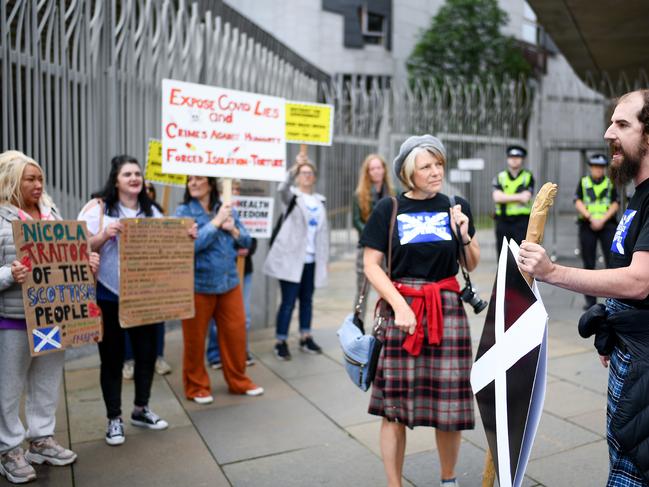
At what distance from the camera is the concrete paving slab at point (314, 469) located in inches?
138

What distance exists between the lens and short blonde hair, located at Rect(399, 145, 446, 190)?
10.3ft

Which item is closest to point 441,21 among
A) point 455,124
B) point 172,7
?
point 455,124

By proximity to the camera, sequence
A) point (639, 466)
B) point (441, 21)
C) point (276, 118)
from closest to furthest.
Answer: point (639, 466) → point (276, 118) → point (441, 21)

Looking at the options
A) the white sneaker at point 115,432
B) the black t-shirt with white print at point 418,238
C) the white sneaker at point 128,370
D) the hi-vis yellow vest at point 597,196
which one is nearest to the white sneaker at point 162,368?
the white sneaker at point 128,370

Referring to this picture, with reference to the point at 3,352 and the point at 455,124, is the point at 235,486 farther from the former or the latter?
the point at 455,124

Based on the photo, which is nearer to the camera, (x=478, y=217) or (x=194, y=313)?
(x=194, y=313)

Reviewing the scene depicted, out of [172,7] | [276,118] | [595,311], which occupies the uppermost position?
[172,7]

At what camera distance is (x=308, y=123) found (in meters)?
6.28

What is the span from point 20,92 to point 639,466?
16.9 feet

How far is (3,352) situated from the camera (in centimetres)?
353

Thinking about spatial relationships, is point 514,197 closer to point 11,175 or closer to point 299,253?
point 299,253

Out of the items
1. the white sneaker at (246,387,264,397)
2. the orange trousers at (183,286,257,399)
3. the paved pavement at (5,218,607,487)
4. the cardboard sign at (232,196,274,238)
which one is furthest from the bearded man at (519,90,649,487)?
the cardboard sign at (232,196,274,238)

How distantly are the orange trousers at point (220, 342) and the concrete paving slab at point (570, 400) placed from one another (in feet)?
7.54

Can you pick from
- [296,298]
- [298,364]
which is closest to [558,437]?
[298,364]
